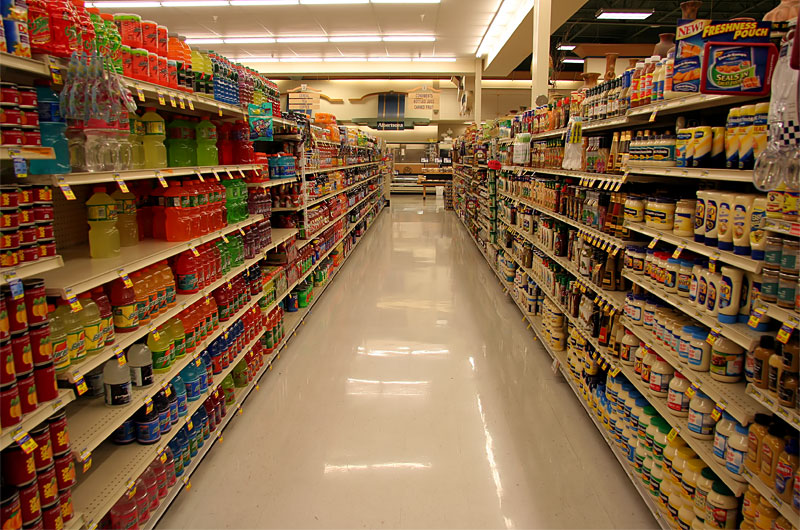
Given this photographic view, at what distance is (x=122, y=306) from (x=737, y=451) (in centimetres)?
271

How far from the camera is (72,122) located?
2164 millimetres

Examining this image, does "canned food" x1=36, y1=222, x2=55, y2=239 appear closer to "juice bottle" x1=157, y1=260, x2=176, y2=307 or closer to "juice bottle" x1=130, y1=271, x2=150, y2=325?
"juice bottle" x1=130, y1=271, x2=150, y2=325

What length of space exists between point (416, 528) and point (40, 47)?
8.61 ft

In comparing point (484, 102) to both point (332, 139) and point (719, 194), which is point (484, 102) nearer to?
point (332, 139)

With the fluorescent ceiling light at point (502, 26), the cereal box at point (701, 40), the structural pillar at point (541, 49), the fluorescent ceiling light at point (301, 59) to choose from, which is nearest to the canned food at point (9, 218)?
the cereal box at point (701, 40)

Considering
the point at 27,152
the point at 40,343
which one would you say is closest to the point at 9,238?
the point at 27,152

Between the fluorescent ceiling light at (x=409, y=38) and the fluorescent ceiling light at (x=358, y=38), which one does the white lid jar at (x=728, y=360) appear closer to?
the fluorescent ceiling light at (x=409, y=38)

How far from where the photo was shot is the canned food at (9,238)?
1630mm

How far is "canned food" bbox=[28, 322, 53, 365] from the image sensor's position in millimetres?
1810

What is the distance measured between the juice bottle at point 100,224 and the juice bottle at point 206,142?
41.6 inches

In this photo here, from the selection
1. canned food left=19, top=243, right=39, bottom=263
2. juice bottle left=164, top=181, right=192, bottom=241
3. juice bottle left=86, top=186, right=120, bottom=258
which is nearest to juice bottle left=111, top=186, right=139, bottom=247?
juice bottle left=164, top=181, right=192, bottom=241

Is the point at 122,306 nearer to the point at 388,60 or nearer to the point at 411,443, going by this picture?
the point at 411,443

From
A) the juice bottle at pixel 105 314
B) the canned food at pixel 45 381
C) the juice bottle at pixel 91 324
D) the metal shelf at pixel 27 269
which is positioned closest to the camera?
the metal shelf at pixel 27 269

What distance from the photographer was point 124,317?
2.47 meters
